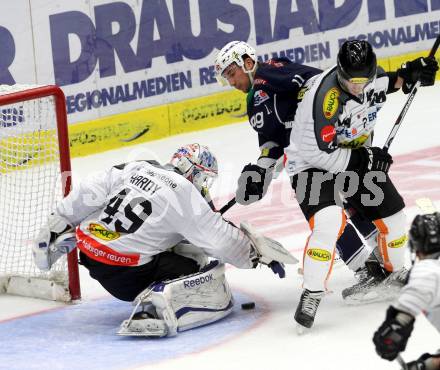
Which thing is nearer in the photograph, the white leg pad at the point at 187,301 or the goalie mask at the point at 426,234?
the goalie mask at the point at 426,234

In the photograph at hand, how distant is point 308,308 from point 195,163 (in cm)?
83

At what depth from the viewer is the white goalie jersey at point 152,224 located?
5254mm

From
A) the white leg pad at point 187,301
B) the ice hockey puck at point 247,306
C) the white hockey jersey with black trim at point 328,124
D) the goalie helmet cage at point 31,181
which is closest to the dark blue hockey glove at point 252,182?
the white hockey jersey with black trim at point 328,124

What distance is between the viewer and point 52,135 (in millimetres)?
6324

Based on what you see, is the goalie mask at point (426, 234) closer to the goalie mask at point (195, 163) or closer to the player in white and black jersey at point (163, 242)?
the player in white and black jersey at point (163, 242)

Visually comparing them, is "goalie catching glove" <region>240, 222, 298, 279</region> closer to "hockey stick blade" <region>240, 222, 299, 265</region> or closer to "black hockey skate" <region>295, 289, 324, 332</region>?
"hockey stick blade" <region>240, 222, 299, 265</region>

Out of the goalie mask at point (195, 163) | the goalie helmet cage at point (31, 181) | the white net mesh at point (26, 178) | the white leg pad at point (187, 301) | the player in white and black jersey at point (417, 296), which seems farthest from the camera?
the white net mesh at point (26, 178)

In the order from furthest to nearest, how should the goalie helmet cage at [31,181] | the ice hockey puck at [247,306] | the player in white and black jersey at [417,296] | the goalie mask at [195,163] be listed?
the goalie helmet cage at [31,181] < the ice hockey puck at [247,306] < the goalie mask at [195,163] < the player in white and black jersey at [417,296]

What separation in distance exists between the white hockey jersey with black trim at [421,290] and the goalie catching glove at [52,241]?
8.05 ft

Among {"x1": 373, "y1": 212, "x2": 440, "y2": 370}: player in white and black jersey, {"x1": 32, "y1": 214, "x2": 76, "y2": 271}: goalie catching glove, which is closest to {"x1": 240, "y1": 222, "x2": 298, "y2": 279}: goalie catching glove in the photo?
{"x1": 32, "y1": 214, "x2": 76, "y2": 271}: goalie catching glove

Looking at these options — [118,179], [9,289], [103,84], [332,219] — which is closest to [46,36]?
[103,84]

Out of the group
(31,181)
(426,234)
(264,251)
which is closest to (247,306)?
(264,251)

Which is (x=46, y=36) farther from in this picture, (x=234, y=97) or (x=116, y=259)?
(x=116, y=259)

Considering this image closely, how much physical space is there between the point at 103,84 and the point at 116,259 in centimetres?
389
